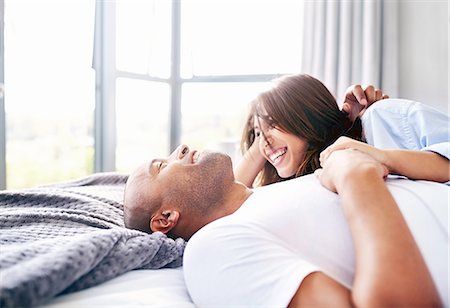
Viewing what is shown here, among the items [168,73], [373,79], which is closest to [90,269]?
[373,79]

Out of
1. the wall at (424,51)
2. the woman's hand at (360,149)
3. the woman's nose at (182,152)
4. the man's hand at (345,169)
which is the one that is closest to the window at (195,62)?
the wall at (424,51)

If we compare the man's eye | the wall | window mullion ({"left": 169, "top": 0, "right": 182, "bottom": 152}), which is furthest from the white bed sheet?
window mullion ({"left": 169, "top": 0, "right": 182, "bottom": 152})

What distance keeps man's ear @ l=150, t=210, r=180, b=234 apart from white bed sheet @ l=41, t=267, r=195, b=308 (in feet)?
0.51

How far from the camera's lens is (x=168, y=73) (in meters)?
3.33

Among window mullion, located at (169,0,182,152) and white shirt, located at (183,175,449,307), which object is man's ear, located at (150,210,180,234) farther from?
window mullion, located at (169,0,182,152)

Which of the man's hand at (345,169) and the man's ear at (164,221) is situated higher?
the man's hand at (345,169)

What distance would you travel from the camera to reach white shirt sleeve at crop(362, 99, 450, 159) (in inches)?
45.8

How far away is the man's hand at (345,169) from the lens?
79 cm

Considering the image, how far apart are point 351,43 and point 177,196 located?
2.04 meters

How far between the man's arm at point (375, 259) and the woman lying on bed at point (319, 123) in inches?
19.0

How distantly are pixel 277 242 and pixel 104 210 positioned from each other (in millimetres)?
569

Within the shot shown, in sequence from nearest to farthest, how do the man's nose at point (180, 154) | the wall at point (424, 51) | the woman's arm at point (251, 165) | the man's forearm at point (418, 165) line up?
the man's forearm at point (418, 165), the man's nose at point (180, 154), the woman's arm at point (251, 165), the wall at point (424, 51)

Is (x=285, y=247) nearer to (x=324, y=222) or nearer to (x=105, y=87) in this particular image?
(x=324, y=222)

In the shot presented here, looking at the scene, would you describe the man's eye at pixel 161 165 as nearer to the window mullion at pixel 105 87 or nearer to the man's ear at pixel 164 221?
the man's ear at pixel 164 221
